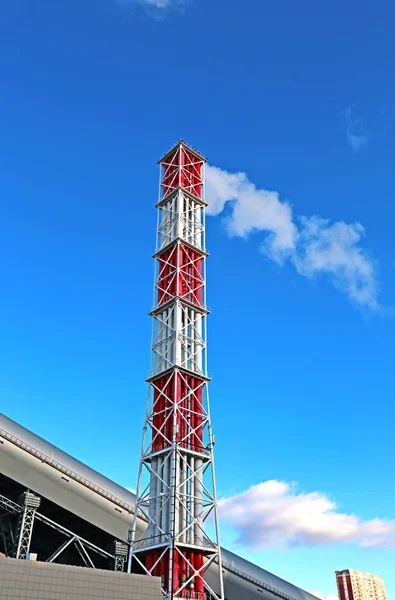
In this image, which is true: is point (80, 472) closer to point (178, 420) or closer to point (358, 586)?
point (178, 420)

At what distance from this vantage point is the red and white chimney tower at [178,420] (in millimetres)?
45469

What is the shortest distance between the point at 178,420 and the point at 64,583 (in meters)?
17.8

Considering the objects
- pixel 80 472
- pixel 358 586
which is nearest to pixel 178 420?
pixel 80 472

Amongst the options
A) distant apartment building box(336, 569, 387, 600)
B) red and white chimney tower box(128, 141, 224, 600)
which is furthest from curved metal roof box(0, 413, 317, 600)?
distant apartment building box(336, 569, 387, 600)

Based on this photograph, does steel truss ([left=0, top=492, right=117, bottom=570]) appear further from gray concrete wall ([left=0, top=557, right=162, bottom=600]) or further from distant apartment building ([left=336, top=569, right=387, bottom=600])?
distant apartment building ([left=336, top=569, right=387, bottom=600])

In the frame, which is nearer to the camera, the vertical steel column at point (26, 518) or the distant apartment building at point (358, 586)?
the vertical steel column at point (26, 518)

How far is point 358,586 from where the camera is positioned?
600ft

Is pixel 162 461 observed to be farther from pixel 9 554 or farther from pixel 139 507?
pixel 9 554

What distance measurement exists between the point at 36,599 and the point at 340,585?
582 feet

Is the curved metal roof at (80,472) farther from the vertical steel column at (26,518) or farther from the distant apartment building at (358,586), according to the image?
the distant apartment building at (358,586)

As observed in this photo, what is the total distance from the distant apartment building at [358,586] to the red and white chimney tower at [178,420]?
497 ft

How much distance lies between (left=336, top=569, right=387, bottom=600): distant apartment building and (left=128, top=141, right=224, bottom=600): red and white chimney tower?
152m

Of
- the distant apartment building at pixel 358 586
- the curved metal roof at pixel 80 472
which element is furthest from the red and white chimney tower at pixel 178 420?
the distant apartment building at pixel 358 586

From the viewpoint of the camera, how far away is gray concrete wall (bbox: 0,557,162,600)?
3328 centimetres
